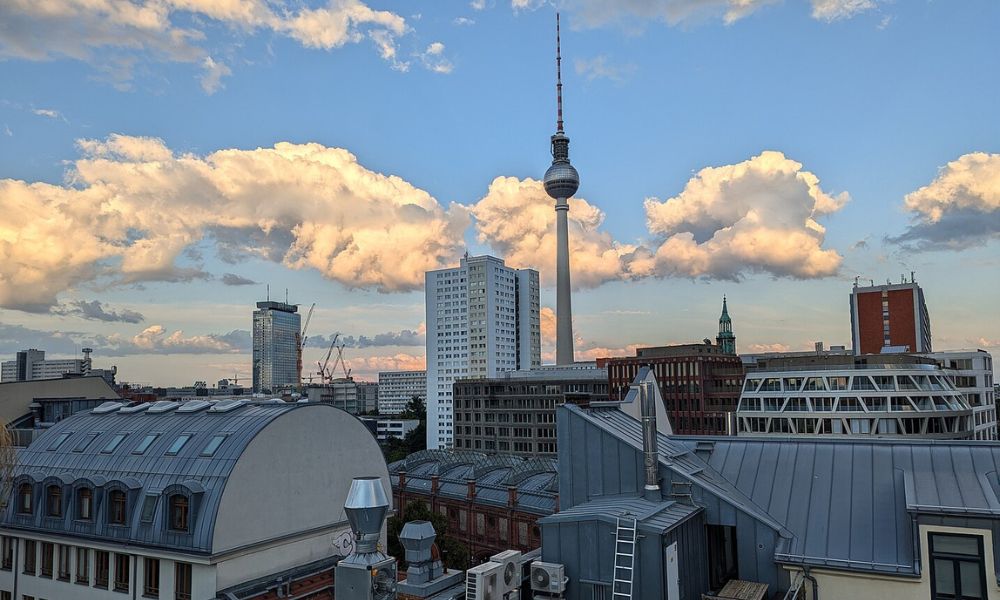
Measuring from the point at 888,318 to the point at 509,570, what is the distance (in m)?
167

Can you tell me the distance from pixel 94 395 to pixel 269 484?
130 ft

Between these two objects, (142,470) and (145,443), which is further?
(145,443)

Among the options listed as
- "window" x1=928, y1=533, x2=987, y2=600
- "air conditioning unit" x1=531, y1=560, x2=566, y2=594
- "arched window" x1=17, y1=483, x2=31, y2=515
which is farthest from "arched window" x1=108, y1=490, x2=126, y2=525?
"window" x1=928, y1=533, x2=987, y2=600

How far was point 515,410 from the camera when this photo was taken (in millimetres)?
132125

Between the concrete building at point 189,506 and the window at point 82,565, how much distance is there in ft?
0.17

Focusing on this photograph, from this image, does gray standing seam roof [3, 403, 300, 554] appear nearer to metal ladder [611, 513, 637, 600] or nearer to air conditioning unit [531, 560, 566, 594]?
air conditioning unit [531, 560, 566, 594]

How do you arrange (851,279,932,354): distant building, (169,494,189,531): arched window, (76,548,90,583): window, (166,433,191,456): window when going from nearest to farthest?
1. (169,494,189,531): arched window
2. (76,548,90,583): window
3. (166,433,191,456): window
4. (851,279,932,354): distant building

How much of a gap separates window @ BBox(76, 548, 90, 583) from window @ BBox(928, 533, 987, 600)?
31.2 metres

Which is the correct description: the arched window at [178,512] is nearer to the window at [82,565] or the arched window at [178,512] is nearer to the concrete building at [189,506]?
the concrete building at [189,506]

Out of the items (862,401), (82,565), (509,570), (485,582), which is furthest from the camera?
(862,401)

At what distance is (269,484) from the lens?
1118 inches

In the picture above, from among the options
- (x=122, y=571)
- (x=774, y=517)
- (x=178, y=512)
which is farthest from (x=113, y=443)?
(x=774, y=517)

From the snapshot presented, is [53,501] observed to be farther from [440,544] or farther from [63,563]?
[440,544]

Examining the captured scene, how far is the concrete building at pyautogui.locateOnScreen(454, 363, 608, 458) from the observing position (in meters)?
126
